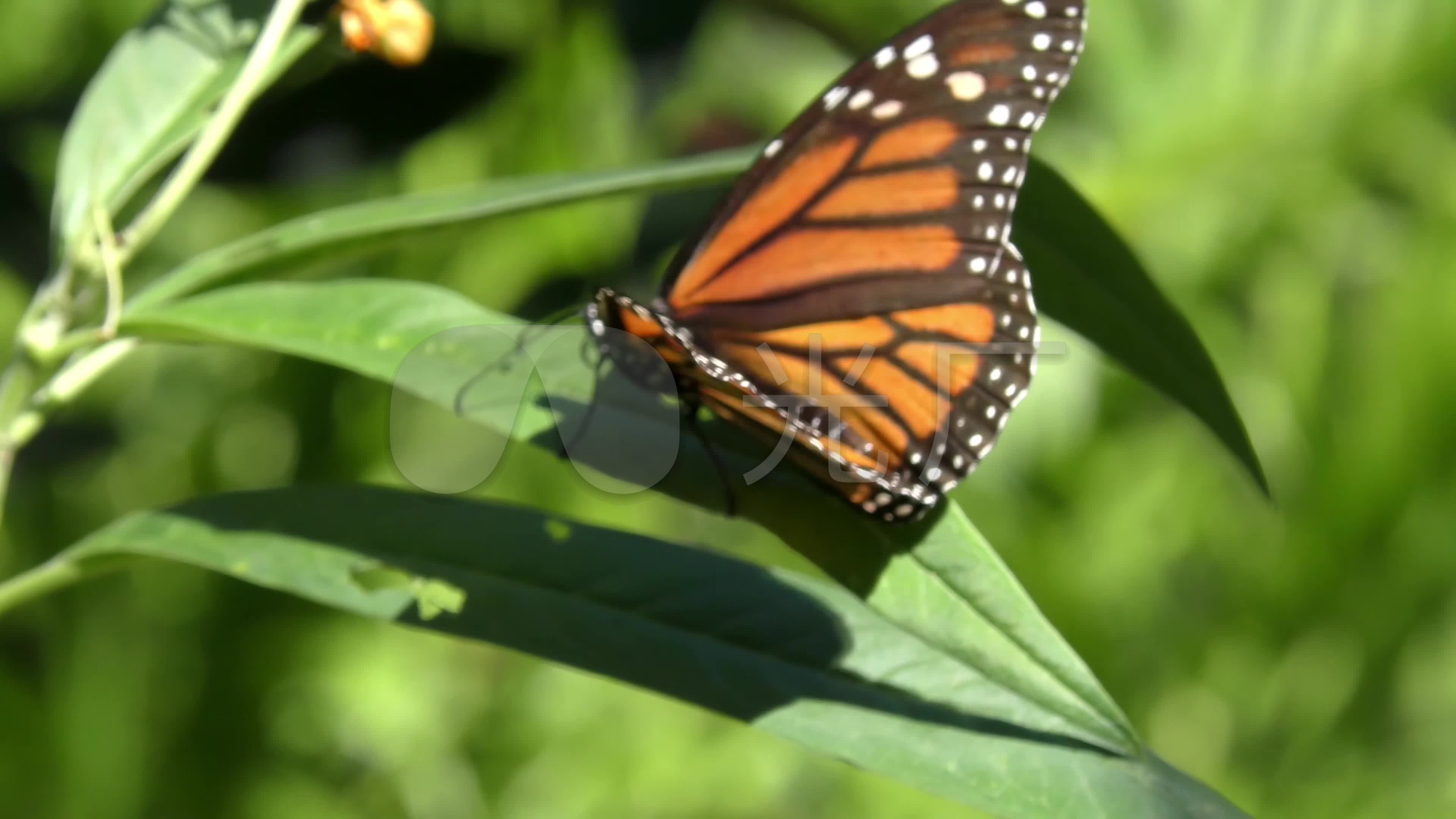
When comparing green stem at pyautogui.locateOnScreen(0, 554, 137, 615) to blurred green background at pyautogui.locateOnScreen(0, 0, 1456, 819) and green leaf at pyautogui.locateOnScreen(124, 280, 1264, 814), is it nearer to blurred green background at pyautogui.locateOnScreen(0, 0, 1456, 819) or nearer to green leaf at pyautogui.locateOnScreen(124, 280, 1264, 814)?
green leaf at pyautogui.locateOnScreen(124, 280, 1264, 814)

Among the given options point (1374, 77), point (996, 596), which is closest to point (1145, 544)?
point (1374, 77)

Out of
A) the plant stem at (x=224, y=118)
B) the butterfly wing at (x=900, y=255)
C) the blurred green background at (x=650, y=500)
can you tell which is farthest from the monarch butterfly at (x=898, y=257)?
the blurred green background at (x=650, y=500)

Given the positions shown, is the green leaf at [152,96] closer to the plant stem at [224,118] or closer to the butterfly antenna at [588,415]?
the plant stem at [224,118]

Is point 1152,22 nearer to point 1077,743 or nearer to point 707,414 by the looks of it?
point 707,414

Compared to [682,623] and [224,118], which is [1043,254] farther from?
[224,118]

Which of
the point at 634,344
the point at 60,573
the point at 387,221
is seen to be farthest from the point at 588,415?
the point at 60,573

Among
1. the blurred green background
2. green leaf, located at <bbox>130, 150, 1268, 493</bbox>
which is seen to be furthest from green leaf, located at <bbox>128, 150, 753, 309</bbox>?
the blurred green background
